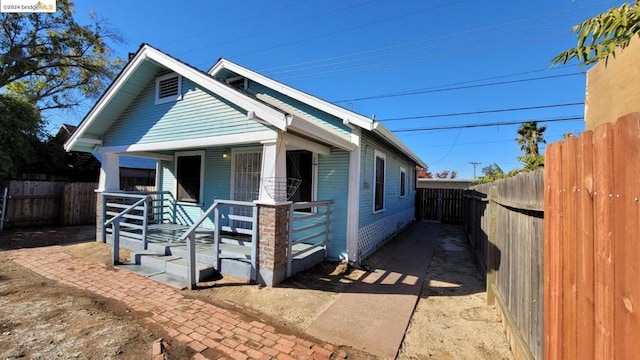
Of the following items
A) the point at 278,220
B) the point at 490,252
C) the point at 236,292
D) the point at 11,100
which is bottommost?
the point at 236,292

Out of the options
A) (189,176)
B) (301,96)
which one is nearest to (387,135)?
(301,96)

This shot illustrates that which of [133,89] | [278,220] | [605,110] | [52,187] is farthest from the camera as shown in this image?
[52,187]

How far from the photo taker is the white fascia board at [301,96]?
260 inches

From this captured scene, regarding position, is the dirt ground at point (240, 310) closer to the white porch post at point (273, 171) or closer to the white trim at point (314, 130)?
the white porch post at point (273, 171)

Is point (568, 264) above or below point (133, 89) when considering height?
below

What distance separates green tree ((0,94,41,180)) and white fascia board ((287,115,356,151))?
11.5 meters

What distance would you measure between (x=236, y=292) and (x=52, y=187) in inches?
453

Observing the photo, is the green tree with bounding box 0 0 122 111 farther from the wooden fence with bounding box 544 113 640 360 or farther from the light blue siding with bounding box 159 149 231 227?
the wooden fence with bounding box 544 113 640 360

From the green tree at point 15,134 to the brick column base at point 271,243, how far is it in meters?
11.0

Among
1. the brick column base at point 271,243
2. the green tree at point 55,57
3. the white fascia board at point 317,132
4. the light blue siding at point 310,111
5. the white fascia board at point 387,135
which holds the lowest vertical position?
the brick column base at point 271,243

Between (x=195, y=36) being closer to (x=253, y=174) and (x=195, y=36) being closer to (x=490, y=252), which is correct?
(x=253, y=174)

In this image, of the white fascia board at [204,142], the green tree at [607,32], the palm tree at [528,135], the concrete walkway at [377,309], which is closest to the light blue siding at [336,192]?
the concrete walkway at [377,309]

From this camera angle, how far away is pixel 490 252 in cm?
475

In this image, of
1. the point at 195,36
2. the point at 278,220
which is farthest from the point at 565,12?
the point at 195,36
